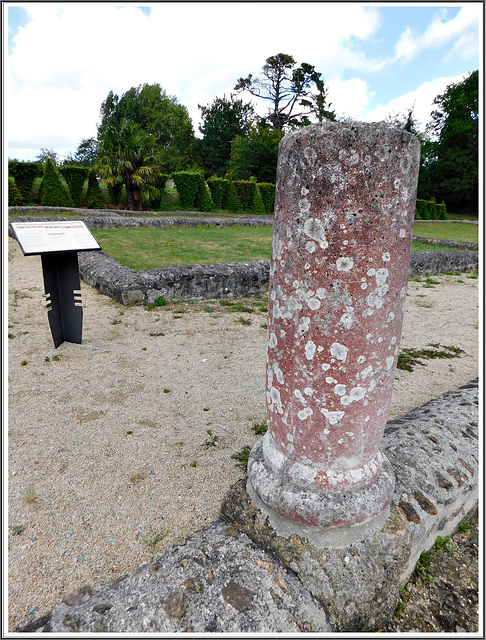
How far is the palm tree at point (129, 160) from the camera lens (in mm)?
20328

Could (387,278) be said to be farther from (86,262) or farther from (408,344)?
(86,262)

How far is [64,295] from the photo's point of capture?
4.73 metres

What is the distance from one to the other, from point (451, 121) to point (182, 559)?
46.7 m

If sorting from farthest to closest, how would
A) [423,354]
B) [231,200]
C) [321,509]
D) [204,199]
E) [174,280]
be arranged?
1. [231,200]
2. [204,199]
3. [174,280]
4. [423,354]
5. [321,509]

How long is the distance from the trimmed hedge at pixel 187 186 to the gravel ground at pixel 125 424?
763 inches

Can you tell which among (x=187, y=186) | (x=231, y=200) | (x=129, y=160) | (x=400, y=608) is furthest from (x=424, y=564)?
(x=231, y=200)

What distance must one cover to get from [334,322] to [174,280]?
205 inches

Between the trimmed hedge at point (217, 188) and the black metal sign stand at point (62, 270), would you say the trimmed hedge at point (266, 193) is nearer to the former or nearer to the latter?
the trimmed hedge at point (217, 188)

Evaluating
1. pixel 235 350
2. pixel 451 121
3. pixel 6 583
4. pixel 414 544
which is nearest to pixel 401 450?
pixel 414 544

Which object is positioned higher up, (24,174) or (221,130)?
(221,130)

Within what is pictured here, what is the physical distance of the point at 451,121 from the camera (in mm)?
37719

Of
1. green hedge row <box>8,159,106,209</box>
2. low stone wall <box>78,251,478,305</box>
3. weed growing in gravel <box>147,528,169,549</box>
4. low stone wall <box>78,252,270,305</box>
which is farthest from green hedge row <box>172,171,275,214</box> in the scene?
weed growing in gravel <box>147,528,169,549</box>

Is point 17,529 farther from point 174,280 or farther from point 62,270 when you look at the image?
point 174,280

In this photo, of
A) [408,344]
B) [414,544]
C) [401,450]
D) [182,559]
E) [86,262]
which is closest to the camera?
[182,559]
